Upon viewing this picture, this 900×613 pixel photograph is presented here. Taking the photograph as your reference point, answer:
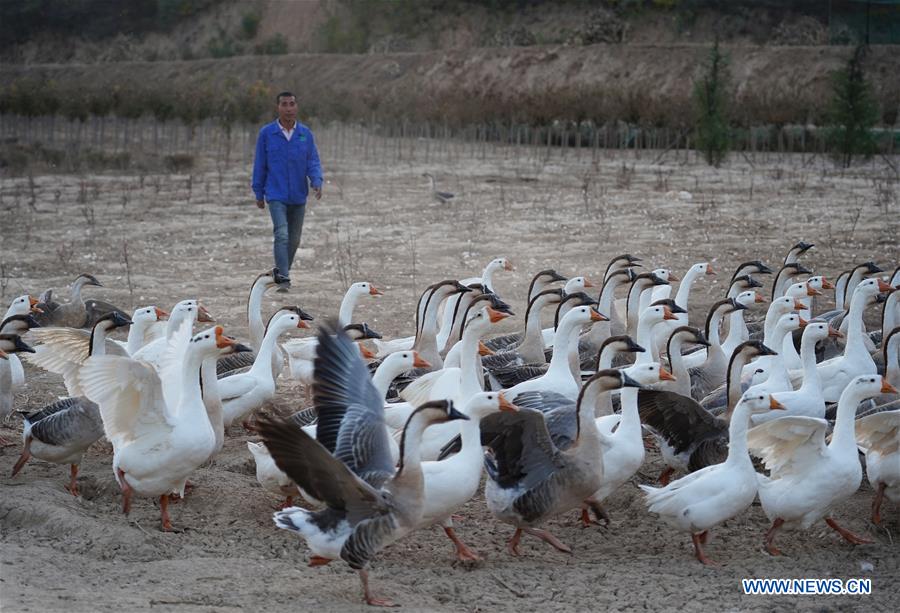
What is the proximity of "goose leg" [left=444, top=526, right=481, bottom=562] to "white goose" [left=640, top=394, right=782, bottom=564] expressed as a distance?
108cm

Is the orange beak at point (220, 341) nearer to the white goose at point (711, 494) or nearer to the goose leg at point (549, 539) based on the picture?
the goose leg at point (549, 539)

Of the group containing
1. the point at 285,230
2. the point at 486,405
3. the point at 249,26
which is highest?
the point at 249,26

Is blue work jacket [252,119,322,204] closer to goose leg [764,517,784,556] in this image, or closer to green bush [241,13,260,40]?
goose leg [764,517,784,556]

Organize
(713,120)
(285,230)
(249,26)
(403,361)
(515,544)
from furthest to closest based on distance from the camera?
(249,26)
(713,120)
(285,230)
(403,361)
(515,544)

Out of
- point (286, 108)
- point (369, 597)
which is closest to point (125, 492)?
point (369, 597)

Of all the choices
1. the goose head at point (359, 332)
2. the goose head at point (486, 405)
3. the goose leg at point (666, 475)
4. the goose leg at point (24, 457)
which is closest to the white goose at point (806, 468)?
the goose leg at point (666, 475)

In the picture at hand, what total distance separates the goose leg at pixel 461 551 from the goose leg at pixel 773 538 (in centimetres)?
175

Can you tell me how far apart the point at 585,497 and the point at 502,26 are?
63.7m

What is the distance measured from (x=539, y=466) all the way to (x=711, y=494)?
3.33ft

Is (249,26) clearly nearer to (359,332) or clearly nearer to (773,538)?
(359,332)

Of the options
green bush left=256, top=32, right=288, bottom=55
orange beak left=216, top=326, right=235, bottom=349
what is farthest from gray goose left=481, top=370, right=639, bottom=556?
green bush left=256, top=32, right=288, bottom=55

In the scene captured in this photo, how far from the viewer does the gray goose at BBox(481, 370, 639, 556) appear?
6.29 m

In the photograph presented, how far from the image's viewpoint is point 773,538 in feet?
21.0

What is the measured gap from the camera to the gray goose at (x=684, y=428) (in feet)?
23.0
